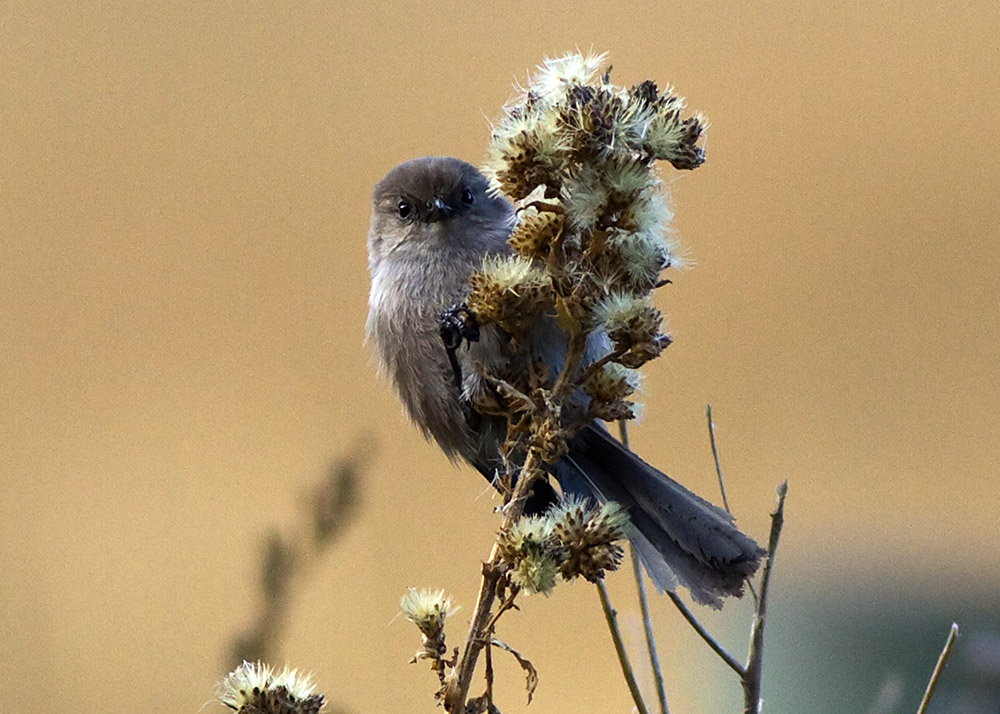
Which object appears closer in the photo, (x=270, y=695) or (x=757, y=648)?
(x=270, y=695)

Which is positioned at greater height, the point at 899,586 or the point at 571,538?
the point at 899,586

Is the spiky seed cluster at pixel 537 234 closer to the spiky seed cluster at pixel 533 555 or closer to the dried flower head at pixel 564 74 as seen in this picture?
the dried flower head at pixel 564 74

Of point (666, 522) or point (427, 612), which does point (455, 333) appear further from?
point (427, 612)

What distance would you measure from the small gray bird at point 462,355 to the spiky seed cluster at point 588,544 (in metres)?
0.48

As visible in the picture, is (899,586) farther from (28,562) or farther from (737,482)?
(28,562)

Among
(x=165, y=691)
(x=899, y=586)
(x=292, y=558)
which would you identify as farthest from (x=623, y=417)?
(x=899, y=586)

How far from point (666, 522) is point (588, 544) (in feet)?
1.93

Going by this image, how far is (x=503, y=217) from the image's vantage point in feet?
6.66

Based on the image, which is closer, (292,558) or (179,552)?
(292,558)

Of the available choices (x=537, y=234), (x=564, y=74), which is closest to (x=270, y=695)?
(x=537, y=234)

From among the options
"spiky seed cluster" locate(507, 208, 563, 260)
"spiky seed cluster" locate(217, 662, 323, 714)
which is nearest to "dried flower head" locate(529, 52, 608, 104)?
"spiky seed cluster" locate(507, 208, 563, 260)

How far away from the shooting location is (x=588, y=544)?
89cm

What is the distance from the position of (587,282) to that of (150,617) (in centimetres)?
151

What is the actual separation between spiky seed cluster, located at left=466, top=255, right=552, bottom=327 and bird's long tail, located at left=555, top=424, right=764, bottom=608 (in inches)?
17.0
